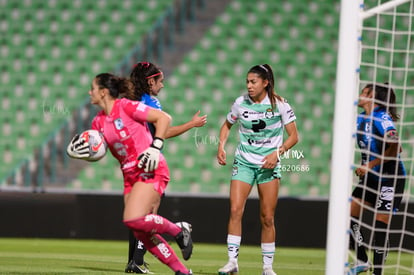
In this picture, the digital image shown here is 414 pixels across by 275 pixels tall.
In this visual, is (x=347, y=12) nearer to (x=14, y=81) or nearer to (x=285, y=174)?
(x=285, y=174)

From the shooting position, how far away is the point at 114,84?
619 cm

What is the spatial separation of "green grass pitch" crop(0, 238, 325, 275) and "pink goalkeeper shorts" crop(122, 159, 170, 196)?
5.60 feet

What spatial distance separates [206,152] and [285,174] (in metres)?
1.71

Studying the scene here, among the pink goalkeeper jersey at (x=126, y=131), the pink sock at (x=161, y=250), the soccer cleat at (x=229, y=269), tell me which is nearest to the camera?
the pink sock at (x=161, y=250)

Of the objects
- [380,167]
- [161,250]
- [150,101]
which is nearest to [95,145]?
[161,250]

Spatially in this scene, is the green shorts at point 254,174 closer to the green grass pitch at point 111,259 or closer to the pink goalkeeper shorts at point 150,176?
the green grass pitch at point 111,259

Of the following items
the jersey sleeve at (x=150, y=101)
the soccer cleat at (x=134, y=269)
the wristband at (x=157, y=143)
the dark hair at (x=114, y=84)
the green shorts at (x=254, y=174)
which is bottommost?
the soccer cleat at (x=134, y=269)

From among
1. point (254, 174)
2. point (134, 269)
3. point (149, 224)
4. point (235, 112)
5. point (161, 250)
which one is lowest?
point (134, 269)

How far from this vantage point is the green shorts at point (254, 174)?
23.9 ft

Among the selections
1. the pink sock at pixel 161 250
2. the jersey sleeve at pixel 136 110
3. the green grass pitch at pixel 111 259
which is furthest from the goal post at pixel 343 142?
the jersey sleeve at pixel 136 110

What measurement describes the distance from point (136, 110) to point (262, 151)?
174 cm

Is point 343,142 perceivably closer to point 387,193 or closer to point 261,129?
point 261,129

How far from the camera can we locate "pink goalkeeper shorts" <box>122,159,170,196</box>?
5961 mm

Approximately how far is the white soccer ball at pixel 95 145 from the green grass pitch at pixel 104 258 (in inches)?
72.3
